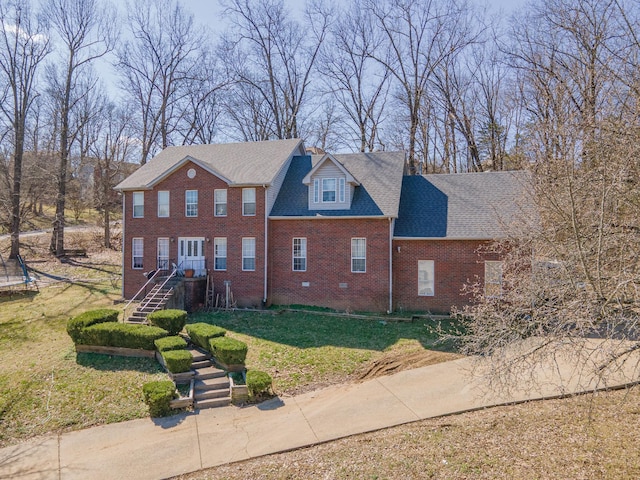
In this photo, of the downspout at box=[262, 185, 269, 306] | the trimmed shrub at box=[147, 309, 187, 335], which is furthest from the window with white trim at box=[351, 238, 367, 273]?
the trimmed shrub at box=[147, 309, 187, 335]

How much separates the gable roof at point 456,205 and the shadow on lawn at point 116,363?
11207mm

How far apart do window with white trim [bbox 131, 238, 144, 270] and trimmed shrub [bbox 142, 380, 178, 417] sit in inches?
502

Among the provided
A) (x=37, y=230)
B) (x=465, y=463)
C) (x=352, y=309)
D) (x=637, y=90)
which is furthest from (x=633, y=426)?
(x=37, y=230)

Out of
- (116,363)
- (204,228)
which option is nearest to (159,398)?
(116,363)

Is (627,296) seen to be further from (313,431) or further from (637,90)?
(313,431)

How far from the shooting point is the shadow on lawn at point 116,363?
40.2ft

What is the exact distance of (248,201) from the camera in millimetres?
20141

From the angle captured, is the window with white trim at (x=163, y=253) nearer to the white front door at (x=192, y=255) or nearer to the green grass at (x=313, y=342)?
the white front door at (x=192, y=255)

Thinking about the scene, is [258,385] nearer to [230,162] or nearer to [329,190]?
[329,190]

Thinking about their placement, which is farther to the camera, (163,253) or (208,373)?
(163,253)

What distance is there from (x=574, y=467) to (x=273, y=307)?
14201 mm

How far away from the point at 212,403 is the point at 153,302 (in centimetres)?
842

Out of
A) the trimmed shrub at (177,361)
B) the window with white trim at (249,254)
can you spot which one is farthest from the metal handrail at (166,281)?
the trimmed shrub at (177,361)

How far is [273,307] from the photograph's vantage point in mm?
19625
